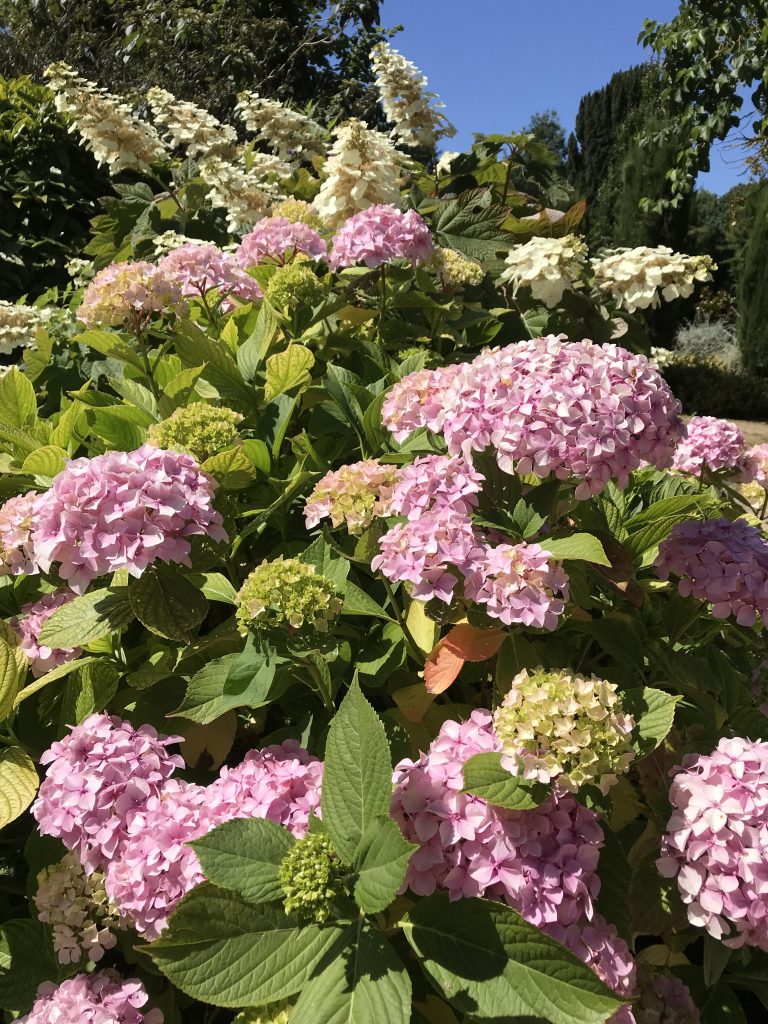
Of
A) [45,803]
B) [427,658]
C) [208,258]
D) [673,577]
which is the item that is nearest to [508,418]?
[427,658]

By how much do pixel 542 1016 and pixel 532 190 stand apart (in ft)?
11.0

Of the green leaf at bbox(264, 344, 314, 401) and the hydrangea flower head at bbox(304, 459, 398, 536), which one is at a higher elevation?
the green leaf at bbox(264, 344, 314, 401)

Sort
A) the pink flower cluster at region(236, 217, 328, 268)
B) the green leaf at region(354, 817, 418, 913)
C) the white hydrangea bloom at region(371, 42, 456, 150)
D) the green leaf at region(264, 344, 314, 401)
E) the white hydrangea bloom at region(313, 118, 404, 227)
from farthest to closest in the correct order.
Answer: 1. the white hydrangea bloom at region(371, 42, 456, 150)
2. the white hydrangea bloom at region(313, 118, 404, 227)
3. the pink flower cluster at region(236, 217, 328, 268)
4. the green leaf at region(264, 344, 314, 401)
5. the green leaf at region(354, 817, 418, 913)

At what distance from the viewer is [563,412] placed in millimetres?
1139

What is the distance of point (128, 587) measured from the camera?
1286 millimetres

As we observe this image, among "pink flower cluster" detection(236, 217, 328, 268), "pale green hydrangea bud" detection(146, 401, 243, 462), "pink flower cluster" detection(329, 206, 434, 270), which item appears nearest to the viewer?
"pale green hydrangea bud" detection(146, 401, 243, 462)

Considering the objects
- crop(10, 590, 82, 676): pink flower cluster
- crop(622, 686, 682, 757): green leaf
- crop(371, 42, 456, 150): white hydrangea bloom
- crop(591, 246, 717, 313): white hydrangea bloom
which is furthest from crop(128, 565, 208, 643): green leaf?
crop(371, 42, 456, 150): white hydrangea bloom

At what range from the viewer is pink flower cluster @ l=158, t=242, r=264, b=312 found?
6.49 ft

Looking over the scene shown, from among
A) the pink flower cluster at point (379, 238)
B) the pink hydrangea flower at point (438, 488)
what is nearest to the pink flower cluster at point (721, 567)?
the pink hydrangea flower at point (438, 488)

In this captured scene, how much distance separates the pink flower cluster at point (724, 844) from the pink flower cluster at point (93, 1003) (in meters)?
0.74

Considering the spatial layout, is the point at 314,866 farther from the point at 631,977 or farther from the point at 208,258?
the point at 208,258

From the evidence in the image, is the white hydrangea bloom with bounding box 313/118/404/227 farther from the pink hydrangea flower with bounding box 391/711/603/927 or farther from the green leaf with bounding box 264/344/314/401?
the pink hydrangea flower with bounding box 391/711/603/927

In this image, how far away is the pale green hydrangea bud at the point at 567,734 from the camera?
0.93 m

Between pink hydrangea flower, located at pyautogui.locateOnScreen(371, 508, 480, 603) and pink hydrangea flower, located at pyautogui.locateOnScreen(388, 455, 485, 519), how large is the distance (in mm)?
19
